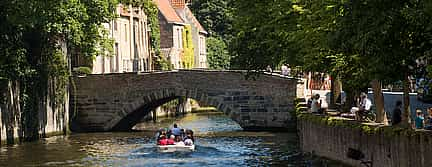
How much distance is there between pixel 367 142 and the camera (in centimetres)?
2444

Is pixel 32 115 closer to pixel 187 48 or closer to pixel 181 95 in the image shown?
pixel 181 95

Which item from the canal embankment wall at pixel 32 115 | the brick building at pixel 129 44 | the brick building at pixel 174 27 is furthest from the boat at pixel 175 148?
the brick building at pixel 174 27

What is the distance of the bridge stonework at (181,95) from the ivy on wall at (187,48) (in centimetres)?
3451

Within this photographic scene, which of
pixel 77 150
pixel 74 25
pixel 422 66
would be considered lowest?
pixel 77 150

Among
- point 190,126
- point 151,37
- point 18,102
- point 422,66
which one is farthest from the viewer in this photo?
point 151,37

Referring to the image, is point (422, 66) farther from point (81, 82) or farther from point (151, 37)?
point (151, 37)

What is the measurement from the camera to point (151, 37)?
258 feet

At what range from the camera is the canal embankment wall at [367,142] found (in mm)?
19609

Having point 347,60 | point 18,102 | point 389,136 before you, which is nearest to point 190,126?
point 18,102

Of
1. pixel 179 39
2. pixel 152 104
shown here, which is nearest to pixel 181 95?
pixel 152 104

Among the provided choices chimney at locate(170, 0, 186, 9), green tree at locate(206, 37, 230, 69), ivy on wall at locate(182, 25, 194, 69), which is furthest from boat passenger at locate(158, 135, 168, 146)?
green tree at locate(206, 37, 230, 69)

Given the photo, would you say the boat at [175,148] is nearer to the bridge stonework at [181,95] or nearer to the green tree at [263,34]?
the green tree at [263,34]

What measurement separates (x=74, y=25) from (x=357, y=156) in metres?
19.6

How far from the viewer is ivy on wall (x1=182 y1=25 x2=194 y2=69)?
89938 mm
